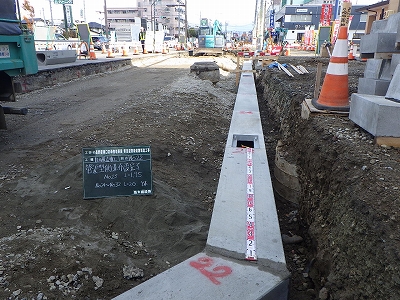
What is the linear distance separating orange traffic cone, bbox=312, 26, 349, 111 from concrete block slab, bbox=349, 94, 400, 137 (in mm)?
1145

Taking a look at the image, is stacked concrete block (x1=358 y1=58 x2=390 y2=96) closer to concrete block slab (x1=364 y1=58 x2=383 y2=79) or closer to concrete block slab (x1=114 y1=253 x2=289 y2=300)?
concrete block slab (x1=364 y1=58 x2=383 y2=79)

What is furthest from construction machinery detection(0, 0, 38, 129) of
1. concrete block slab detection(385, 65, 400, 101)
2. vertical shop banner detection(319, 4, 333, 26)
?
vertical shop banner detection(319, 4, 333, 26)

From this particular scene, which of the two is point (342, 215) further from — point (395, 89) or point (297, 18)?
point (297, 18)

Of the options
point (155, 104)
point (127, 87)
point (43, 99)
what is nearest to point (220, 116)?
point (155, 104)

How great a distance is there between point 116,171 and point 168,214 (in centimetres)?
75

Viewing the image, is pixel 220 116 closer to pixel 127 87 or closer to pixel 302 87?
pixel 302 87

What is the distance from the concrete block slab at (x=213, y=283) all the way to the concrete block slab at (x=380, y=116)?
1.80m

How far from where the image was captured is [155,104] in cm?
822

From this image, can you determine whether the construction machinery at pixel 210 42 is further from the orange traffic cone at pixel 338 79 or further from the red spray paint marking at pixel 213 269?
the red spray paint marking at pixel 213 269

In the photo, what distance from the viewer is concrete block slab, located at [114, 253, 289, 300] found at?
2.24 metres

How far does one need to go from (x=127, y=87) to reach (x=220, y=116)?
4280 mm

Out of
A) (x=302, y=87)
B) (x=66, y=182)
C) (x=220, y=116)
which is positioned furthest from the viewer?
(x=220, y=116)

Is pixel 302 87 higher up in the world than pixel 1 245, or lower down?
higher up

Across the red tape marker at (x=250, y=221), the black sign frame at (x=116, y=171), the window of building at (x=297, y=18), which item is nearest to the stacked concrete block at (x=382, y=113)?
the red tape marker at (x=250, y=221)
